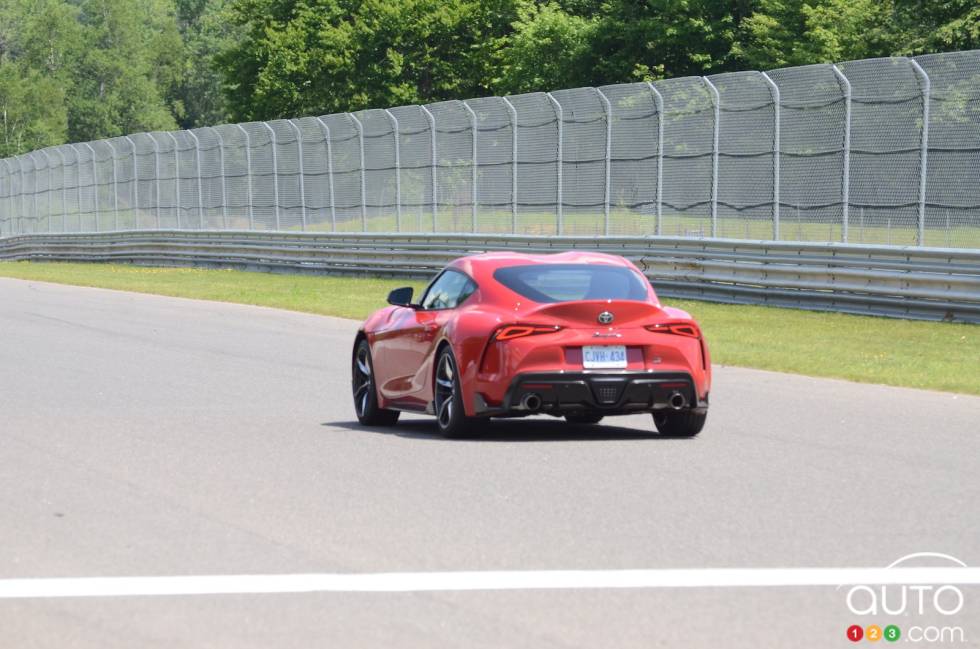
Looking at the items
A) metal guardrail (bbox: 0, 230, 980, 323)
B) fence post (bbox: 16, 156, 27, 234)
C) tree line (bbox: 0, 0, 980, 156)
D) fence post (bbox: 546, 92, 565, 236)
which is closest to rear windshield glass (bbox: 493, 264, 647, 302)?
metal guardrail (bbox: 0, 230, 980, 323)

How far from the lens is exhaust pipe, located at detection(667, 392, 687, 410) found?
11227mm

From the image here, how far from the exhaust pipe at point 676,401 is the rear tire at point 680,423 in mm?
347

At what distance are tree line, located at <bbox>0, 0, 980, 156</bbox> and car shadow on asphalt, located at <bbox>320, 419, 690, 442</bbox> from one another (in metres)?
43.3

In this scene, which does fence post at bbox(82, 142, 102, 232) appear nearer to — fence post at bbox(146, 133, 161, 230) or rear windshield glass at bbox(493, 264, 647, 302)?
fence post at bbox(146, 133, 161, 230)

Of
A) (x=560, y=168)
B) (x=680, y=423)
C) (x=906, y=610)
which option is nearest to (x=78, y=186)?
(x=560, y=168)

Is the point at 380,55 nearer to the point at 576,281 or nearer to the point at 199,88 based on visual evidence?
the point at 199,88

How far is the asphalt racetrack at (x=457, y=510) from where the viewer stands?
5902mm

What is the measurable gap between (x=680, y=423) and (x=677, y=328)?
26.6 inches

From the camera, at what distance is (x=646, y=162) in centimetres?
2889

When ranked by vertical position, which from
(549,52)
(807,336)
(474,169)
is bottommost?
(807,336)

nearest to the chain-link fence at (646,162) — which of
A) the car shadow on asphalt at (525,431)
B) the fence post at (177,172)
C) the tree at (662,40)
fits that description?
the fence post at (177,172)

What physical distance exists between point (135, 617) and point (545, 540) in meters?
2.10

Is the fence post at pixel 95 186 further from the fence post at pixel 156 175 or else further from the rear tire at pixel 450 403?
the rear tire at pixel 450 403

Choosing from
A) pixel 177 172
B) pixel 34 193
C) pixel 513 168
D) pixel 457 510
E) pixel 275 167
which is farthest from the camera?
pixel 34 193
